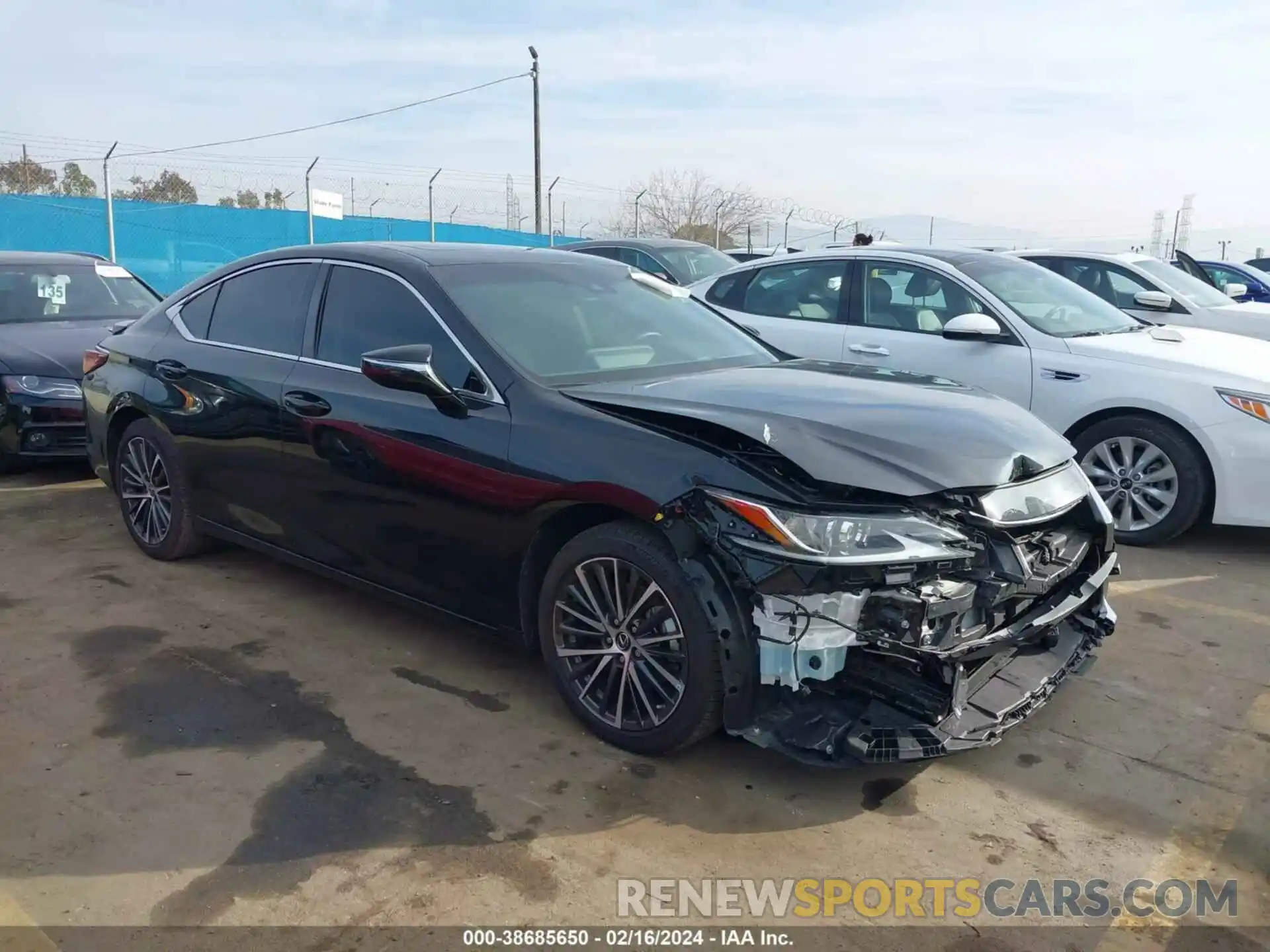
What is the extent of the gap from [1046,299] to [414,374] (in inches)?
182

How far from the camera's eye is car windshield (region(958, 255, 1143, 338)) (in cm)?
629

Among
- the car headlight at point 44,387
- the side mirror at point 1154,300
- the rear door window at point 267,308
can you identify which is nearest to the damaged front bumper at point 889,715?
the rear door window at point 267,308

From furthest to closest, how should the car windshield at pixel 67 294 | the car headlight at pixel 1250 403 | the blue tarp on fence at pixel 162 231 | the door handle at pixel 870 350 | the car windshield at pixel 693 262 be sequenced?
the blue tarp on fence at pixel 162 231 → the car windshield at pixel 693 262 → the car windshield at pixel 67 294 → the door handle at pixel 870 350 → the car headlight at pixel 1250 403

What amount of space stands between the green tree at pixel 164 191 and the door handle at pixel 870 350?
14077mm

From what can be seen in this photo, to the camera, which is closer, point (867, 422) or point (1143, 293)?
point (867, 422)

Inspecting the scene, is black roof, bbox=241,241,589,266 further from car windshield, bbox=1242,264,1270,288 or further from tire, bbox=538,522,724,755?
car windshield, bbox=1242,264,1270,288

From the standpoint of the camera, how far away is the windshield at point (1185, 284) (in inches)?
373

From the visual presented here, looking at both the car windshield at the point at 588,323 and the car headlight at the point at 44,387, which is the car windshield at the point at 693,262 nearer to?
the car headlight at the point at 44,387

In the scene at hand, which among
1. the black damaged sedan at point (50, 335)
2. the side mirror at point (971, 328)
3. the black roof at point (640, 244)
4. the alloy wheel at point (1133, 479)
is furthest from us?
the black roof at point (640, 244)

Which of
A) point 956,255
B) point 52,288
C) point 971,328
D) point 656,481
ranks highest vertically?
point 956,255

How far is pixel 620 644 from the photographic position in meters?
3.28

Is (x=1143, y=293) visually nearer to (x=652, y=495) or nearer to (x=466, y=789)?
→ (x=652, y=495)

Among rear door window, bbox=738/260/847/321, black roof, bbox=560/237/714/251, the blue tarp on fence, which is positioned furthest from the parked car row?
the blue tarp on fence

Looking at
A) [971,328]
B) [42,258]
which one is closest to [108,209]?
[42,258]
